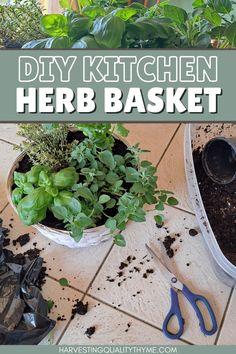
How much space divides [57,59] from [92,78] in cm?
6

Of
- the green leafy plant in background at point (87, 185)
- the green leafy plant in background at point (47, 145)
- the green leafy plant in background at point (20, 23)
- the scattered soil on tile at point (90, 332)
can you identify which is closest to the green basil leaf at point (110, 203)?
the green leafy plant in background at point (87, 185)

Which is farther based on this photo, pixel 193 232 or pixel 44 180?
pixel 193 232

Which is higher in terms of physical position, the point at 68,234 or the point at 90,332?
the point at 68,234

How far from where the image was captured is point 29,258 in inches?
33.6

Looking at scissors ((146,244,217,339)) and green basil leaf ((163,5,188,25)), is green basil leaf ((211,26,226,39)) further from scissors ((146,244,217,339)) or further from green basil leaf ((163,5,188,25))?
scissors ((146,244,217,339))

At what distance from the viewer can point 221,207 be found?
90 cm

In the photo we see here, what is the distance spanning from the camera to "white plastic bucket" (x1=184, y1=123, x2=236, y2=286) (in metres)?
0.80

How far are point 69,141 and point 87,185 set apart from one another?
14 centimetres

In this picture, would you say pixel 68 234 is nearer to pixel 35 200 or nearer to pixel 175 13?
pixel 35 200

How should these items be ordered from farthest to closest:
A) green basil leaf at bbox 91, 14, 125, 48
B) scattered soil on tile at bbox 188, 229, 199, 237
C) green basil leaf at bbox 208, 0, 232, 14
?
scattered soil on tile at bbox 188, 229, 199, 237
green basil leaf at bbox 208, 0, 232, 14
green basil leaf at bbox 91, 14, 125, 48

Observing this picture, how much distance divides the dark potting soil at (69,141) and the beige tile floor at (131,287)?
84 millimetres

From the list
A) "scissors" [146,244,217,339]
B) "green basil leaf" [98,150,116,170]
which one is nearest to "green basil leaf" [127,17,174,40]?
"green basil leaf" [98,150,116,170]

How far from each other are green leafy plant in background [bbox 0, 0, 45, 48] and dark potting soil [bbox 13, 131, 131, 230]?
194 millimetres

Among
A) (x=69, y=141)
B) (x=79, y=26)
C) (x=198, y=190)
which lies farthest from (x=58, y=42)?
(x=198, y=190)
